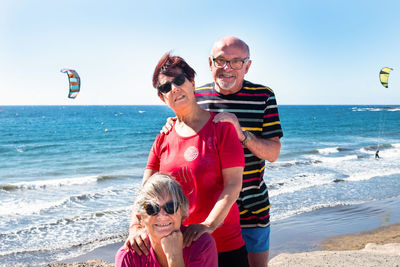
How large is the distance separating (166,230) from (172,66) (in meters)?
0.78

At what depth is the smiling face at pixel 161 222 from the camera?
5.42 feet

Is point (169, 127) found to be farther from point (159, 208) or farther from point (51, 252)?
point (51, 252)

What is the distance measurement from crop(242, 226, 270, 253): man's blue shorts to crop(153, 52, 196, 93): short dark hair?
1.10m

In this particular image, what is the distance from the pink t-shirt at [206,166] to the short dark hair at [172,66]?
0.86 ft

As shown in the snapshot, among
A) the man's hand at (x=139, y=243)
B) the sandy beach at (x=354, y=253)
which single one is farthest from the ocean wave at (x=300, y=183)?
the man's hand at (x=139, y=243)

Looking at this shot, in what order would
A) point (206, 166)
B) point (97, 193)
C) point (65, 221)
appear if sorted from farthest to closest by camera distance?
point (97, 193), point (65, 221), point (206, 166)

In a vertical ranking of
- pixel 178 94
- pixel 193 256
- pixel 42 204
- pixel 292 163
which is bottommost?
pixel 292 163

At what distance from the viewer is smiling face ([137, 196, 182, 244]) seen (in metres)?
1.65

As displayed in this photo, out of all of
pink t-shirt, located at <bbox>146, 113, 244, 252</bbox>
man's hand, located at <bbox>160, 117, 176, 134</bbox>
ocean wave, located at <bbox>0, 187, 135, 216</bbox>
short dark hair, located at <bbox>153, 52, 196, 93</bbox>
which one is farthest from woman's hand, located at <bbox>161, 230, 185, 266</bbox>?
ocean wave, located at <bbox>0, 187, 135, 216</bbox>

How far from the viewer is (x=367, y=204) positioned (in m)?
9.69

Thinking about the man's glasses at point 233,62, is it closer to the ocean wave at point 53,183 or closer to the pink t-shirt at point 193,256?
the pink t-shirt at point 193,256

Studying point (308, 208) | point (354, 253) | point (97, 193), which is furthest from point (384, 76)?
point (354, 253)

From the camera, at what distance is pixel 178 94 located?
192cm

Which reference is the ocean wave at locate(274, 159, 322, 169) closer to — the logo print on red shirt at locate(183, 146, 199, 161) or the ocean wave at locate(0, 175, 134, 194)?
the ocean wave at locate(0, 175, 134, 194)
